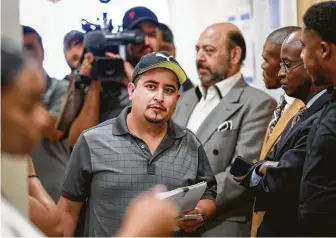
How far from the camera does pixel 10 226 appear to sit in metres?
0.73

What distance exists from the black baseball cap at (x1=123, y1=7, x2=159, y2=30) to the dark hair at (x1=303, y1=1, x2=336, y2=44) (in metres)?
0.52

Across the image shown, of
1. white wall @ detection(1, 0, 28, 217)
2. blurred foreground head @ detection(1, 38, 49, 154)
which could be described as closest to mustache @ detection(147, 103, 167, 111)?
white wall @ detection(1, 0, 28, 217)

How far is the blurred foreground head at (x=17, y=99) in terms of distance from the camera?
0.80m

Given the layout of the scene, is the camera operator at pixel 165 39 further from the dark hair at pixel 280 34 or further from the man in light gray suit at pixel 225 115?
the dark hair at pixel 280 34

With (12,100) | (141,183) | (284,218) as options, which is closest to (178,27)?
(141,183)

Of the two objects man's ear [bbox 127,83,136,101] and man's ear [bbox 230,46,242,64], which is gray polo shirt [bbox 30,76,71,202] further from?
man's ear [bbox 230,46,242,64]

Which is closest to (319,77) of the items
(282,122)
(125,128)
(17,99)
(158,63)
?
(282,122)

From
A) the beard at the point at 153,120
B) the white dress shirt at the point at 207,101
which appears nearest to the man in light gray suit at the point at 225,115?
the white dress shirt at the point at 207,101

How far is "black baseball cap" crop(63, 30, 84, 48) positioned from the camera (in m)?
1.66

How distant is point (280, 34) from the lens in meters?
1.89

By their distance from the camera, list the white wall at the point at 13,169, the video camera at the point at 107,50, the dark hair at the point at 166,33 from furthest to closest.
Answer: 1. the dark hair at the point at 166,33
2. the video camera at the point at 107,50
3. the white wall at the point at 13,169

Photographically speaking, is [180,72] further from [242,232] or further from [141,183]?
[242,232]

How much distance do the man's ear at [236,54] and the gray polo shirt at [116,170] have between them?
567 mm

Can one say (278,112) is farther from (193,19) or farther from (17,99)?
(17,99)
